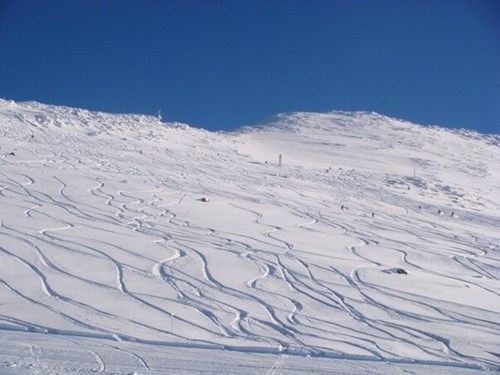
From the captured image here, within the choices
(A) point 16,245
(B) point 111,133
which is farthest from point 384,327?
(B) point 111,133

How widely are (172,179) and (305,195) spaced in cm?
533

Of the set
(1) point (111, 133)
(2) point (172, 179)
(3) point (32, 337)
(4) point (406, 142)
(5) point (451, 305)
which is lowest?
(3) point (32, 337)

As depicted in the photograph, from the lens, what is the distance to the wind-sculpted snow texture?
686 centimetres

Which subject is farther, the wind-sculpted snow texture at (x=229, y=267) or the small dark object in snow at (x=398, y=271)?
the small dark object in snow at (x=398, y=271)

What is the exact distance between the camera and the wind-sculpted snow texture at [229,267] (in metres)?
6.86

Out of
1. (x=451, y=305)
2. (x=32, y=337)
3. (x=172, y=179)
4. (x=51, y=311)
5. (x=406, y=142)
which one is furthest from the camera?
(x=406, y=142)

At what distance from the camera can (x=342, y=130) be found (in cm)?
5681

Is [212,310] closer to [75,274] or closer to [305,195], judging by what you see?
[75,274]

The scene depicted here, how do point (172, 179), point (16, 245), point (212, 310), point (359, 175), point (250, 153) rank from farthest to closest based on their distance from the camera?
point (250, 153) < point (359, 175) < point (172, 179) < point (16, 245) < point (212, 310)

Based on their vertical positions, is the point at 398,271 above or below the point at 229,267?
above

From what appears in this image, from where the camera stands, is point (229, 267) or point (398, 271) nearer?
point (229, 267)

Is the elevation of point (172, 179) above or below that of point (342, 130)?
below

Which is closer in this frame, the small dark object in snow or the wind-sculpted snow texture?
the wind-sculpted snow texture

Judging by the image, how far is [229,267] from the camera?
11.1m
